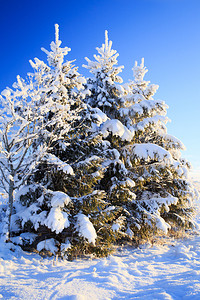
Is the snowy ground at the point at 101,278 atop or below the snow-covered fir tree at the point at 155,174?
below

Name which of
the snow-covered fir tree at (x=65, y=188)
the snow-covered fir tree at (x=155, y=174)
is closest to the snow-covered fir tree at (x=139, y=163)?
the snow-covered fir tree at (x=155, y=174)

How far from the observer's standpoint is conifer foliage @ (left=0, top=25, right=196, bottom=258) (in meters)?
4.86

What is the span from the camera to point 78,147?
6.43m

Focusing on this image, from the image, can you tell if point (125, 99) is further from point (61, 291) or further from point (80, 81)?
point (61, 291)

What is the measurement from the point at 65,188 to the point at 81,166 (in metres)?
0.96

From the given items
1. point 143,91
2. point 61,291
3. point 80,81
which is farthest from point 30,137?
point 143,91

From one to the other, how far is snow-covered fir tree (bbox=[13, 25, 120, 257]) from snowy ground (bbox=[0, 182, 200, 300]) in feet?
2.16

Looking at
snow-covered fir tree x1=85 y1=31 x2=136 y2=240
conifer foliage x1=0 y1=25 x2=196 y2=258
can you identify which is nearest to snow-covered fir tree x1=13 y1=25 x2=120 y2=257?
conifer foliage x1=0 y1=25 x2=196 y2=258

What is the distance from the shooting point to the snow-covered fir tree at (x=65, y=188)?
4.79 m

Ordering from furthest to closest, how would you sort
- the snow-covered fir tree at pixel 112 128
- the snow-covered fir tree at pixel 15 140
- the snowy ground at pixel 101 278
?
the snow-covered fir tree at pixel 112 128, the snow-covered fir tree at pixel 15 140, the snowy ground at pixel 101 278

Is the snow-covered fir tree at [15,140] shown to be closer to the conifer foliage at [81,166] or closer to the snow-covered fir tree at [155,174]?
the conifer foliage at [81,166]

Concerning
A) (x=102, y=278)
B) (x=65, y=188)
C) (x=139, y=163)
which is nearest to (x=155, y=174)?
(x=139, y=163)

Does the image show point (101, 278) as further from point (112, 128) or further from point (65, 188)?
point (112, 128)

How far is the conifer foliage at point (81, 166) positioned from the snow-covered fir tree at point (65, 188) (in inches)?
1.2
